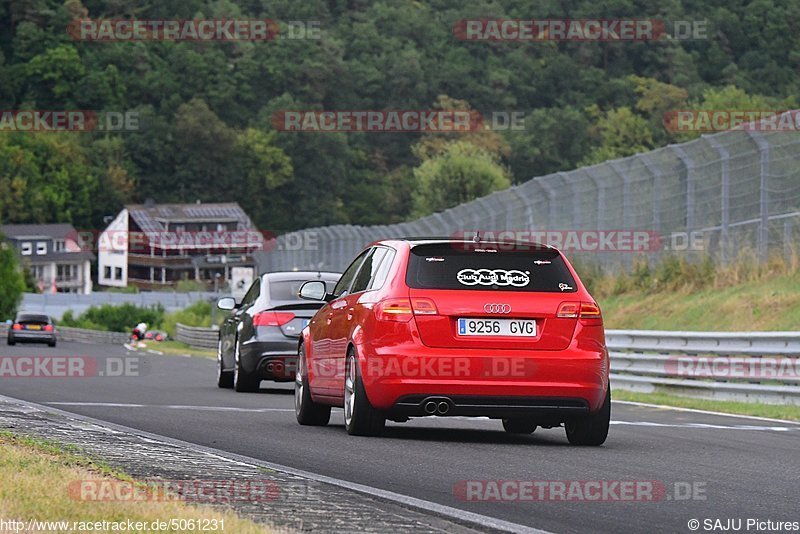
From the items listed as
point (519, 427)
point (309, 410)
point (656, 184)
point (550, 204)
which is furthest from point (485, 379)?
point (550, 204)

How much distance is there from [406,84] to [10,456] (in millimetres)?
155131

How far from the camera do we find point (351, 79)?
16538cm

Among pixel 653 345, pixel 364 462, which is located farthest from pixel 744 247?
pixel 364 462

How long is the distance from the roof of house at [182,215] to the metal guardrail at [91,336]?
75.1 metres

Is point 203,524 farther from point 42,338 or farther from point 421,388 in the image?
point 42,338

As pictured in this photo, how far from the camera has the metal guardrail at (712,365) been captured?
18156 mm

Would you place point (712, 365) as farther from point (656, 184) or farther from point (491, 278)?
point (656, 184)

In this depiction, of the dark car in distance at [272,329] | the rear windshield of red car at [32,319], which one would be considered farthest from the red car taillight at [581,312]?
the rear windshield of red car at [32,319]
